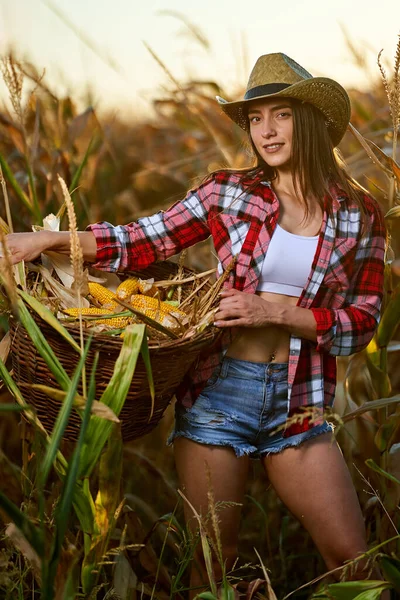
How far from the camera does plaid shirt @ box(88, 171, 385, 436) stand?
7.14 feet

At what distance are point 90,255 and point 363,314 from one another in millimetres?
783

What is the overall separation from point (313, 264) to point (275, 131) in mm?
381

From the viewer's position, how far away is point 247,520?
3.03 meters

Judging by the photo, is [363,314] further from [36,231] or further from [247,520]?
[247,520]

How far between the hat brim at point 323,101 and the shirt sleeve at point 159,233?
0.74ft

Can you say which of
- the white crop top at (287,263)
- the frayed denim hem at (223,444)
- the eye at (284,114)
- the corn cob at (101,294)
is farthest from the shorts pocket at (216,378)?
the eye at (284,114)

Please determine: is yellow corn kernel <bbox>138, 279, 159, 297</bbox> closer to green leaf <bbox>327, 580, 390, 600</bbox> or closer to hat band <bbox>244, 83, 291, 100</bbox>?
hat band <bbox>244, 83, 291, 100</bbox>

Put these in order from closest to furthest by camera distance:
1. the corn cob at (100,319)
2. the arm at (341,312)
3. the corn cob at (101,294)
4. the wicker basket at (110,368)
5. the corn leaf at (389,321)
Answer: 1. the wicker basket at (110,368)
2. the corn cob at (100,319)
3. the arm at (341,312)
4. the corn cob at (101,294)
5. the corn leaf at (389,321)

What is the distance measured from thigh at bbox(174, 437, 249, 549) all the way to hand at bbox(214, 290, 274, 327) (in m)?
0.41

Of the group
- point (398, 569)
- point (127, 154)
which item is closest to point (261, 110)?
point (398, 569)

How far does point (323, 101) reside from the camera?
2.17 meters

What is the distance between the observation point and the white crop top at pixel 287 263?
2166 millimetres

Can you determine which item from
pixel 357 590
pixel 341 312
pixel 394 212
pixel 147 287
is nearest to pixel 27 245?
pixel 147 287

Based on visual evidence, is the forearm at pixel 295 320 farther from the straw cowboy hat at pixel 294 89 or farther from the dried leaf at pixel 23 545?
the dried leaf at pixel 23 545
